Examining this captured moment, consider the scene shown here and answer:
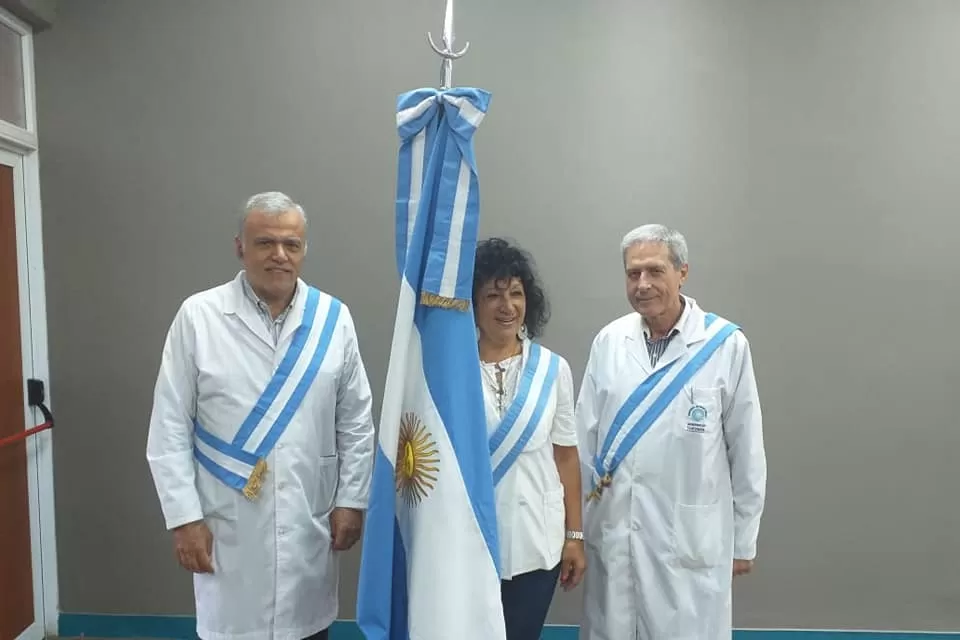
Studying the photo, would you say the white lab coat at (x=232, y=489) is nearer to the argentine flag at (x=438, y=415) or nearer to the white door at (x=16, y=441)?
the argentine flag at (x=438, y=415)

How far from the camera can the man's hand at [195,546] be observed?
1560mm

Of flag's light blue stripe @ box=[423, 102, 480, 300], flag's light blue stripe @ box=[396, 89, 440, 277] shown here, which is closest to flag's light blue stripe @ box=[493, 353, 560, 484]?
flag's light blue stripe @ box=[423, 102, 480, 300]

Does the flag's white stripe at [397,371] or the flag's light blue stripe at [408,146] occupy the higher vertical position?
the flag's light blue stripe at [408,146]

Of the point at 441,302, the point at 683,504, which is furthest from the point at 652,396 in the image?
the point at 441,302

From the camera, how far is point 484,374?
1.58m

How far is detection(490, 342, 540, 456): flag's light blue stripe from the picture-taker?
1515mm

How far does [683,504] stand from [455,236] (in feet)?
3.13

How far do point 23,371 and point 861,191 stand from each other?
3275 millimetres

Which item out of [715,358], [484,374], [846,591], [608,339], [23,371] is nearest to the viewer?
[484,374]

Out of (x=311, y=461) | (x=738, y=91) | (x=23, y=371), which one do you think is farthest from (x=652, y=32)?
(x=23, y=371)

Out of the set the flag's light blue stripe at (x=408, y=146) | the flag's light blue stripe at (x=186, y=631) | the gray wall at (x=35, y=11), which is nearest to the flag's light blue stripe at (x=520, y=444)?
the flag's light blue stripe at (x=408, y=146)

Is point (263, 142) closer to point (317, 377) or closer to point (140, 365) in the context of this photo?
point (140, 365)

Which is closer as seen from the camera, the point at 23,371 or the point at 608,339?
the point at 608,339

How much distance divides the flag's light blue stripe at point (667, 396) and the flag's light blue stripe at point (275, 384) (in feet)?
2.91
